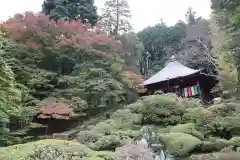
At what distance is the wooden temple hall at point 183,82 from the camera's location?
1952cm

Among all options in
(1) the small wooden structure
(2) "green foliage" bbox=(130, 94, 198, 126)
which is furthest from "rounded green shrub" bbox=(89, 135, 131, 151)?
(1) the small wooden structure

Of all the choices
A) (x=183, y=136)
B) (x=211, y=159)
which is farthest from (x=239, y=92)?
(x=211, y=159)

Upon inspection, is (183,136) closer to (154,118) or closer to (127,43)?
(154,118)

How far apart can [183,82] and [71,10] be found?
9031 millimetres

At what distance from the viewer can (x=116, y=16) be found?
70.7ft

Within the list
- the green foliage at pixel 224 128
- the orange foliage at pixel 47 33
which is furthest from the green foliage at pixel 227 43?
the orange foliage at pixel 47 33

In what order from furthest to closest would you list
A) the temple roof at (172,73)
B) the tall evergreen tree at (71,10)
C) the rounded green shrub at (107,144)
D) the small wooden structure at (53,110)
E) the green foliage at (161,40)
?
the green foliage at (161,40) < the tall evergreen tree at (71,10) < the temple roof at (172,73) < the small wooden structure at (53,110) < the rounded green shrub at (107,144)

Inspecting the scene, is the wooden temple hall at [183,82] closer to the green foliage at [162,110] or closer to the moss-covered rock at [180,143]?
the green foliage at [162,110]

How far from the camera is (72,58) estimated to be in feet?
48.0

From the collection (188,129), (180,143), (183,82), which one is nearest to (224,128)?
(188,129)

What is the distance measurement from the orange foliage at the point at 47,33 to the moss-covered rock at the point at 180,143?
6322 millimetres

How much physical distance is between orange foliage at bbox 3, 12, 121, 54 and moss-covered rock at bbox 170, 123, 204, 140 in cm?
566

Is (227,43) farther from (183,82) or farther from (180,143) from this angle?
(183,82)

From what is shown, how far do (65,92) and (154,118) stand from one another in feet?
13.9
